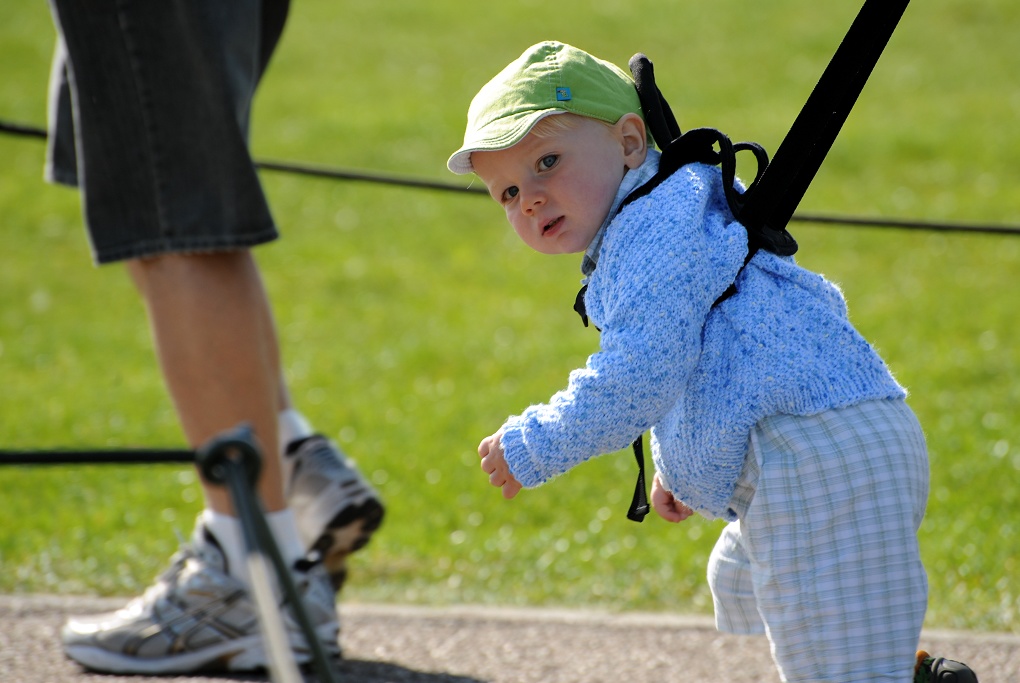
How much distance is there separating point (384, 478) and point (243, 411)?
190 cm

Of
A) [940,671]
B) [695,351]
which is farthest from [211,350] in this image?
[940,671]

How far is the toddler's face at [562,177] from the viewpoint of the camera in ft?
6.96

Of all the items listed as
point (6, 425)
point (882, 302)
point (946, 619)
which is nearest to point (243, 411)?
point (946, 619)

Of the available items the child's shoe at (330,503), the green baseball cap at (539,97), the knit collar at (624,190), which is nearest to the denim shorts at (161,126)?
the child's shoe at (330,503)

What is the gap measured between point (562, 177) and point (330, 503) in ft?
3.97

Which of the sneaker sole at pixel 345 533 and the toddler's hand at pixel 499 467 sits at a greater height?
the toddler's hand at pixel 499 467

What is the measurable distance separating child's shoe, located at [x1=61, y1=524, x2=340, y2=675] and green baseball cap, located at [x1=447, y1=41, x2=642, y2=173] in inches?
45.4

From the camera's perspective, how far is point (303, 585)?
9.25 feet

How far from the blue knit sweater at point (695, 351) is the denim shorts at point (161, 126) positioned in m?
0.98

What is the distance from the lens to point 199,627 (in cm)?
282

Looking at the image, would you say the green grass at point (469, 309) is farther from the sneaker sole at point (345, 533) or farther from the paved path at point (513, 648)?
the sneaker sole at point (345, 533)

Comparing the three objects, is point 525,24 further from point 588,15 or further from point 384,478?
point 384,478

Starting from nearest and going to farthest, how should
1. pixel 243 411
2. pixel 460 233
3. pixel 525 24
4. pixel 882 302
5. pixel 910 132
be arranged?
1. pixel 243 411
2. pixel 882 302
3. pixel 460 233
4. pixel 910 132
5. pixel 525 24

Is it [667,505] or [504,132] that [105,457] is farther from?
[667,505]
